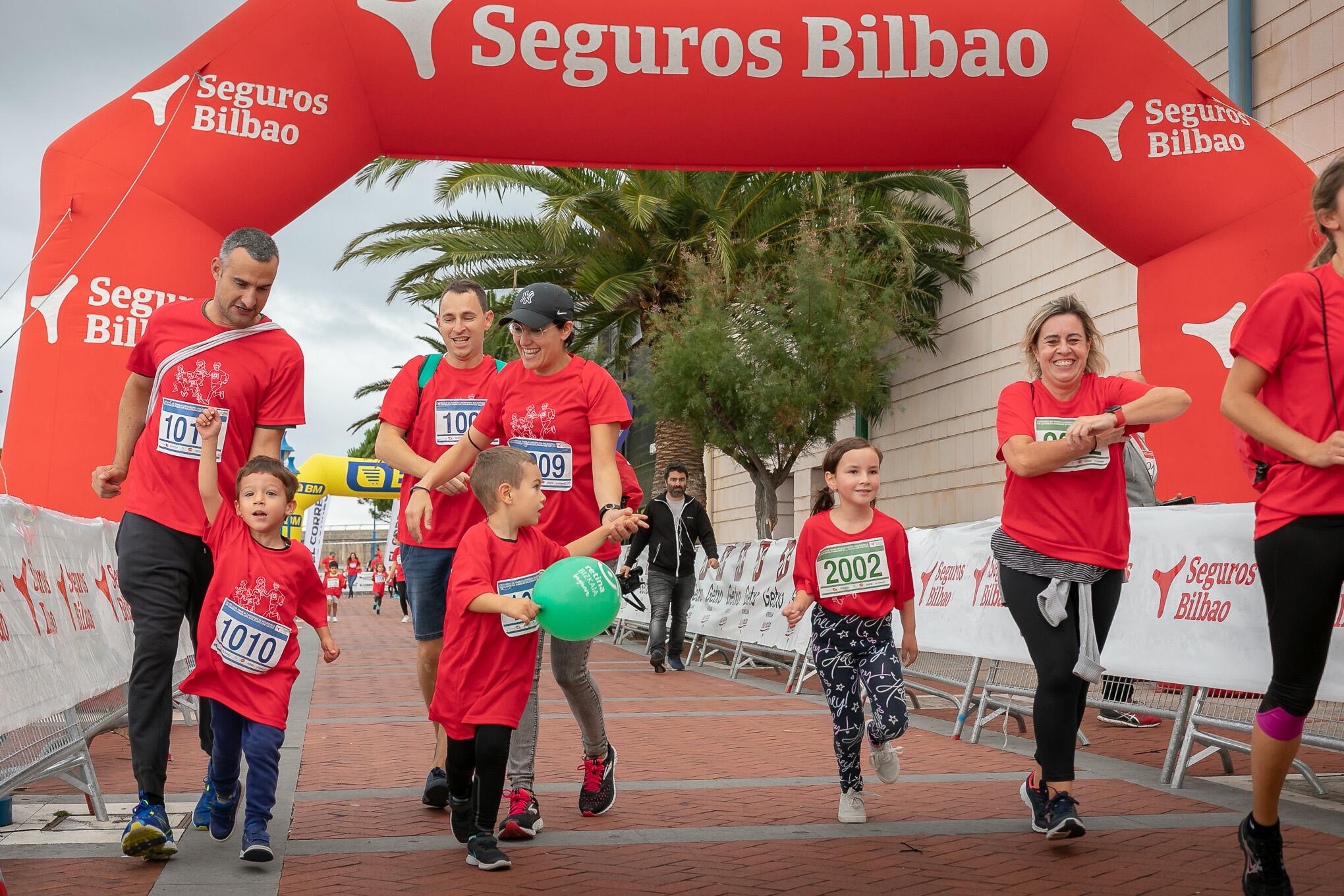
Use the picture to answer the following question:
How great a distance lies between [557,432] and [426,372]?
93 centimetres

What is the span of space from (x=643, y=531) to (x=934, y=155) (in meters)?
6.01

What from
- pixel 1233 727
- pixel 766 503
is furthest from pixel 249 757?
pixel 766 503

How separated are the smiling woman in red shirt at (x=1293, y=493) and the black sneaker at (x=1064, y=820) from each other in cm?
76

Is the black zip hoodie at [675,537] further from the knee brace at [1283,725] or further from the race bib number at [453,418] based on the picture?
the knee brace at [1283,725]

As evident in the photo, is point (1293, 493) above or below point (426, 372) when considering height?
below

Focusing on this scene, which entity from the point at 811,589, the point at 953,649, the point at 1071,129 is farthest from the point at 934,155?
the point at 811,589

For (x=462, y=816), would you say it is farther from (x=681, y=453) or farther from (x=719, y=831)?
(x=681, y=453)

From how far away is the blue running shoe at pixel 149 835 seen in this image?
13.8ft

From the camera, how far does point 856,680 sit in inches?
208

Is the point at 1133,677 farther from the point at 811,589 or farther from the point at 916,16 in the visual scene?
the point at 916,16

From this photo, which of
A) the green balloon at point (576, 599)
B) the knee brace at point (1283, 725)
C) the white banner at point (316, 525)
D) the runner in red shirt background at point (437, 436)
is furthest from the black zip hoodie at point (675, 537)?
the white banner at point (316, 525)

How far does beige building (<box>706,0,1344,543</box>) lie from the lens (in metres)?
11.7

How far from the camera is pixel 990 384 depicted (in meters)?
18.8

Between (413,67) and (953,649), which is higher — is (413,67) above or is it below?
above
